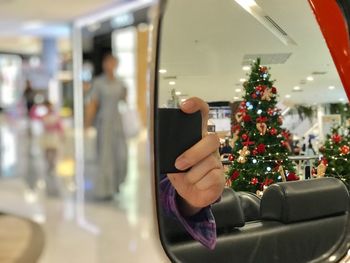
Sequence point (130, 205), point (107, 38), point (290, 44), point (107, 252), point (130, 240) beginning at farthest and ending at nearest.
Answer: point (107, 38) < point (130, 205) < point (130, 240) < point (107, 252) < point (290, 44)

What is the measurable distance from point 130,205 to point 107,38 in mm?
5015

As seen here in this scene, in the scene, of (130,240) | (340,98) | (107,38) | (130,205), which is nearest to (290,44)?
(340,98)

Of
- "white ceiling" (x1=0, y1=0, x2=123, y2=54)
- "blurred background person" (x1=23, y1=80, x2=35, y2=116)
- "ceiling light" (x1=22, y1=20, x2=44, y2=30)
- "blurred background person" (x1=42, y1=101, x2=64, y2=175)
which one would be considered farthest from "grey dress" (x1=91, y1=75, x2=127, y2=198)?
"ceiling light" (x1=22, y1=20, x2=44, y2=30)

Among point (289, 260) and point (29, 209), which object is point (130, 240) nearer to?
point (29, 209)

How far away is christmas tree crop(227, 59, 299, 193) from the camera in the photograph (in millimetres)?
382

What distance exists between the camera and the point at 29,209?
13.1ft

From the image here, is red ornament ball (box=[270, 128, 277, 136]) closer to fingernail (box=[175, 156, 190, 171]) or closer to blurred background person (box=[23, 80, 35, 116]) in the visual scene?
fingernail (box=[175, 156, 190, 171])

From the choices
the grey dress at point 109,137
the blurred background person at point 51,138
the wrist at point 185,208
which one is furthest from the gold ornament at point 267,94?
the blurred background person at point 51,138

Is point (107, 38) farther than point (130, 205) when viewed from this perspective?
Yes

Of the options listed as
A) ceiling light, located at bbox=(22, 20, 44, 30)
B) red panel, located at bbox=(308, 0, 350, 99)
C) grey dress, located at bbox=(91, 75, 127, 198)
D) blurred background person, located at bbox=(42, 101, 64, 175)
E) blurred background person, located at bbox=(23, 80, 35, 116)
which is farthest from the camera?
ceiling light, located at bbox=(22, 20, 44, 30)

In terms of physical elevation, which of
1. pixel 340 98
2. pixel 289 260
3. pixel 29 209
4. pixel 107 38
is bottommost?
pixel 29 209

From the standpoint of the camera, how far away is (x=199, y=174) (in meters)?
0.38

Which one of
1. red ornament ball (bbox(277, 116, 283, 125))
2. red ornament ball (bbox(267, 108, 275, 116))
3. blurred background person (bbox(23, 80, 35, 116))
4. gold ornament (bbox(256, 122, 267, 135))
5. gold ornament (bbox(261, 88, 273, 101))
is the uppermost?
blurred background person (bbox(23, 80, 35, 116))

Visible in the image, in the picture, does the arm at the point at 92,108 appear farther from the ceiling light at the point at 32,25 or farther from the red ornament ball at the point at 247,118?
the ceiling light at the point at 32,25
